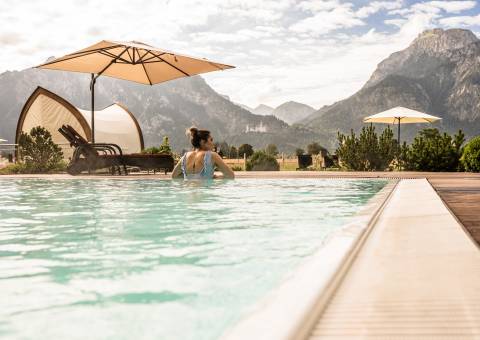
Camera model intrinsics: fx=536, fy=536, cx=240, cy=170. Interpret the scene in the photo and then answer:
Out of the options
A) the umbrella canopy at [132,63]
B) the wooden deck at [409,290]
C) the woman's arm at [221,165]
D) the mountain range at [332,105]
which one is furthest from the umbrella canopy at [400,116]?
the mountain range at [332,105]

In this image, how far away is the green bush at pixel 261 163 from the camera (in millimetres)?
18109

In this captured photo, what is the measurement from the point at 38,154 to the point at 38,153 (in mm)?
35

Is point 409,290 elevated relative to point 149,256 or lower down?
elevated

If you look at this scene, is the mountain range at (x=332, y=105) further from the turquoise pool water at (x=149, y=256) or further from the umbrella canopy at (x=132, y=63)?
the turquoise pool water at (x=149, y=256)

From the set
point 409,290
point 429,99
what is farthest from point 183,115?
point 409,290

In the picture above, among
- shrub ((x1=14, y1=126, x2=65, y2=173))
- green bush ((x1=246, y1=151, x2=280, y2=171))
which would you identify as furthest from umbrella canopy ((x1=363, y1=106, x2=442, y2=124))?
A: shrub ((x1=14, y1=126, x2=65, y2=173))

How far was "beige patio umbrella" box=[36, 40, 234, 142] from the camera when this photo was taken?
470 inches

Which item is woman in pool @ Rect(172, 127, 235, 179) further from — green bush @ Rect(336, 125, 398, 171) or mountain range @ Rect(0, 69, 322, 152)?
mountain range @ Rect(0, 69, 322, 152)

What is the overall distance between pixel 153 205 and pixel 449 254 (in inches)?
196

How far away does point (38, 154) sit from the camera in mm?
15945

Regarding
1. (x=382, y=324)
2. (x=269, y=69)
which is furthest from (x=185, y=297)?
(x=269, y=69)

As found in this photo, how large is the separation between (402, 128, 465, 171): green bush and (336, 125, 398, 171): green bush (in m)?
1.08

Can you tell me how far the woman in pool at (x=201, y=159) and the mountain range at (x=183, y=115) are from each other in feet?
380

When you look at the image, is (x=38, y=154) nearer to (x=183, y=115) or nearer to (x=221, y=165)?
(x=221, y=165)
